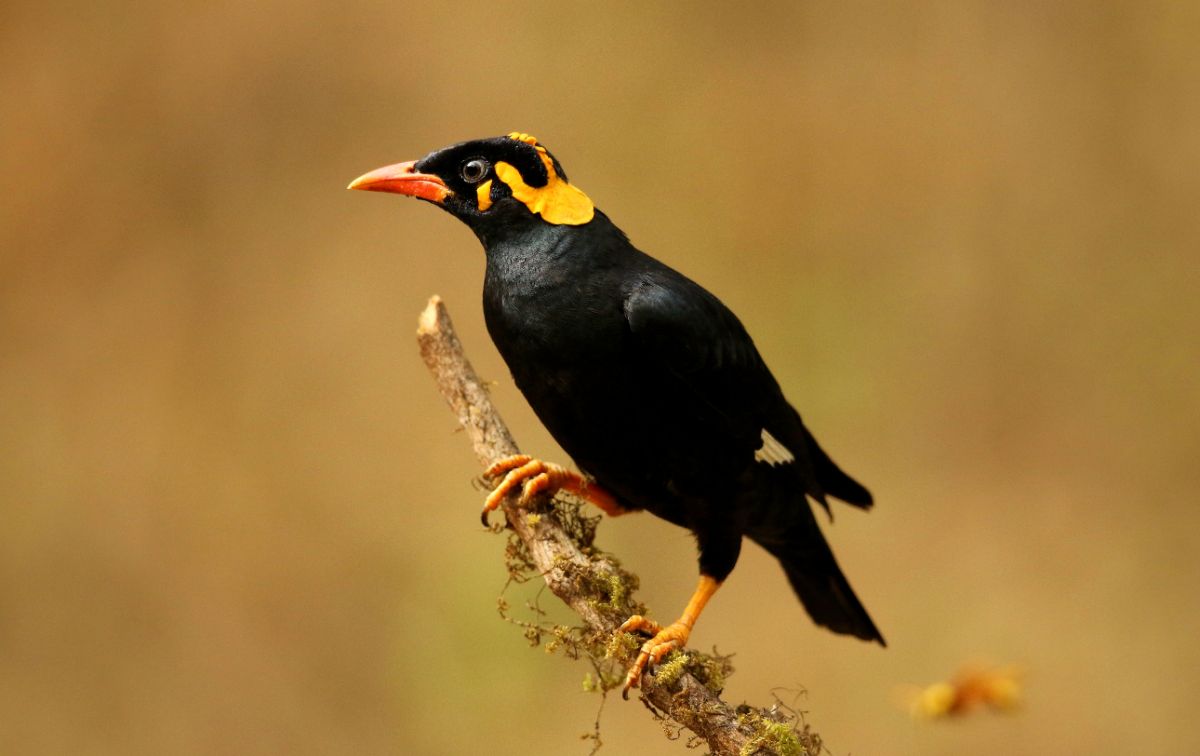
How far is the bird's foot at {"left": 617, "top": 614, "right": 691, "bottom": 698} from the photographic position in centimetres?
247

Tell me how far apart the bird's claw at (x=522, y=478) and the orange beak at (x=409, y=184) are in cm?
65

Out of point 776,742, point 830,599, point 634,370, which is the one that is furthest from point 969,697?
point 634,370

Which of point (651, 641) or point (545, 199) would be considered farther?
point (545, 199)

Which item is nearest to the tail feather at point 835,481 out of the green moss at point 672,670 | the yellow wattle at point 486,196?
the green moss at point 672,670

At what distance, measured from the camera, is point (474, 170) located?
8.80 feet

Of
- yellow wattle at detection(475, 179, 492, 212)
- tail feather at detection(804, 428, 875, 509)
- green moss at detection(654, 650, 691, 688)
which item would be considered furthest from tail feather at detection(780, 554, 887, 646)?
yellow wattle at detection(475, 179, 492, 212)

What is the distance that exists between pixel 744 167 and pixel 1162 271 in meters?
1.83

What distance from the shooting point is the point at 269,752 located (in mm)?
4652

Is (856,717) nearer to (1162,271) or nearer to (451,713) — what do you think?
(451,713)

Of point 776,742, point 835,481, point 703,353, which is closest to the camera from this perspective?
point 776,742

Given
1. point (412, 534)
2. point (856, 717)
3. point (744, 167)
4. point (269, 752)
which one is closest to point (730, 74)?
point (744, 167)

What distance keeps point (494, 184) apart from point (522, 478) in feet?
2.30

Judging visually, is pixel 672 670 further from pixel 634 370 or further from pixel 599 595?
pixel 634 370

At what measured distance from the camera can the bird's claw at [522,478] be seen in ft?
9.12
